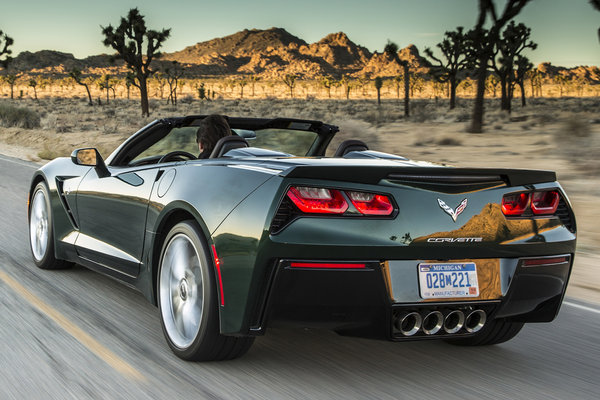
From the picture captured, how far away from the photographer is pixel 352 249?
3.20 meters

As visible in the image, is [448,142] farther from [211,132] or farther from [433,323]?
[433,323]

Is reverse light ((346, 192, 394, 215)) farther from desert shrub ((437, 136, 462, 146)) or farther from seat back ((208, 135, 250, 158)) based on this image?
desert shrub ((437, 136, 462, 146))

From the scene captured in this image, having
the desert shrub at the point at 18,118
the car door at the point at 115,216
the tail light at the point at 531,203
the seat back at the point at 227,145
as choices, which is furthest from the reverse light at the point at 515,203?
the desert shrub at the point at 18,118

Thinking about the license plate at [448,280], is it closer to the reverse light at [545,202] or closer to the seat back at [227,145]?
the reverse light at [545,202]

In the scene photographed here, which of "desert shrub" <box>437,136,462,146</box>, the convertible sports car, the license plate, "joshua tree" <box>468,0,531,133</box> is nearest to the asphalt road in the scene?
the convertible sports car

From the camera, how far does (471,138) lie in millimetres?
23531

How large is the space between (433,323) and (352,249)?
0.59m

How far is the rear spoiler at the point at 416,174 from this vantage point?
3.32 m

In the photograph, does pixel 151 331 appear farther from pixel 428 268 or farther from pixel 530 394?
pixel 530 394

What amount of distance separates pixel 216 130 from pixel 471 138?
63.9ft

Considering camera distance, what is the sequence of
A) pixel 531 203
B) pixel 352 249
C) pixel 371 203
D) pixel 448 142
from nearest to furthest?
1. pixel 352 249
2. pixel 371 203
3. pixel 531 203
4. pixel 448 142

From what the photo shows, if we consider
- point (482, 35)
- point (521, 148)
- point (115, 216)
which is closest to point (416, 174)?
point (115, 216)

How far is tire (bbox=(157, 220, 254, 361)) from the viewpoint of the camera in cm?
365

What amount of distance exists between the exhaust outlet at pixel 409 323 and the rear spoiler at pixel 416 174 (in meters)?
0.63
